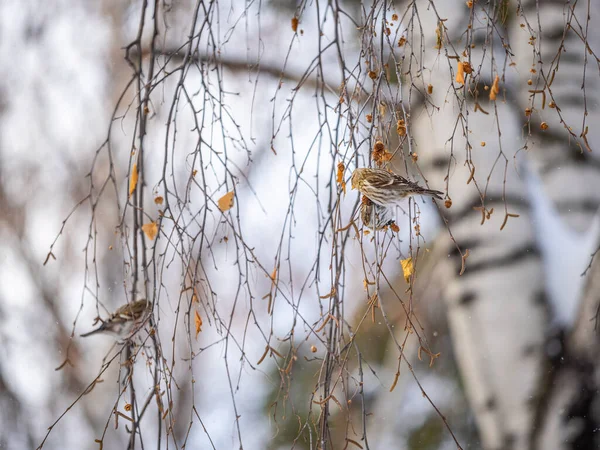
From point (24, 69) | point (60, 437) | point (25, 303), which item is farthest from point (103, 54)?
point (60, 437)

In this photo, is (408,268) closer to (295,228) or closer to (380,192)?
(380,192)

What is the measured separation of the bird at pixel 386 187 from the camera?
30.5 inches

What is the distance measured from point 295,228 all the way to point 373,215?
73 centimetres

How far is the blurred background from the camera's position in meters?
1.23

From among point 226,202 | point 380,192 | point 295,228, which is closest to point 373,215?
point 380,192

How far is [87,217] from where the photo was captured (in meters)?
1.79

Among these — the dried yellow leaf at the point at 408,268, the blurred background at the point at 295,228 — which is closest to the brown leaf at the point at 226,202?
the blurred background at the point at 295,228

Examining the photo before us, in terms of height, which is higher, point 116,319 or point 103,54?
point 103,54

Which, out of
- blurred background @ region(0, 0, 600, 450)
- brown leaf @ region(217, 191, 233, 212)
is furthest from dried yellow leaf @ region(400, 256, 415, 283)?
brown leaf @ region(217, 191, 233, 212)

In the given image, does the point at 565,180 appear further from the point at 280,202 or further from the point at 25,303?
the point at 25,303

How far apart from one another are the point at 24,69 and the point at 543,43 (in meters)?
1.48

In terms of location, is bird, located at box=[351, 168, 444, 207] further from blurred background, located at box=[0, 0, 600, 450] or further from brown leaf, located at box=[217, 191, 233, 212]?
brown leaf, located at box=[217, 191, 233, 212]

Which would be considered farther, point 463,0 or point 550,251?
point 550,251

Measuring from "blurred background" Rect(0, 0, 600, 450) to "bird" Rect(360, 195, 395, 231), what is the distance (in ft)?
0.22
